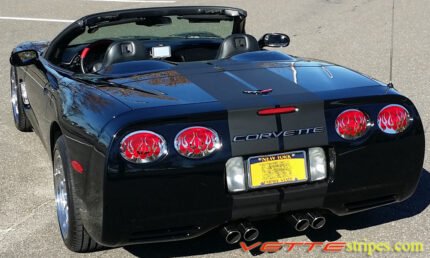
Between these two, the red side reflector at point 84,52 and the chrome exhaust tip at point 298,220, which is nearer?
the chrome exhaust tip at point 298,220

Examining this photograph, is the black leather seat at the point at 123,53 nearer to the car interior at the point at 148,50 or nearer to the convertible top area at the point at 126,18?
the car interior at the point at 148,50

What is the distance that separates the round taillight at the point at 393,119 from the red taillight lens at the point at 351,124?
3.9 inches

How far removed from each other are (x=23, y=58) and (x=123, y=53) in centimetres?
104

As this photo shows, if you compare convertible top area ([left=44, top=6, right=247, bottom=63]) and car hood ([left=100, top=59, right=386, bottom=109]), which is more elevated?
convertible top area ([left=44, top=6, right=247, bottom=63])

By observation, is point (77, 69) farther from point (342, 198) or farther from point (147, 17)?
point (342, 198)

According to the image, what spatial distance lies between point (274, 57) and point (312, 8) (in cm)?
981

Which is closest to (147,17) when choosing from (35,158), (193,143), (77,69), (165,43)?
(165,43)

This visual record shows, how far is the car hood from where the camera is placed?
3689 millimetres

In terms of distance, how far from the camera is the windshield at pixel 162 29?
517 cm

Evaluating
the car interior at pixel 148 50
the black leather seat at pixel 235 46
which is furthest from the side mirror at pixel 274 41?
the black leather seat at pixel 235 46

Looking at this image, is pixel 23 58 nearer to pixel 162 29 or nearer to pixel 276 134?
pixel 162 29

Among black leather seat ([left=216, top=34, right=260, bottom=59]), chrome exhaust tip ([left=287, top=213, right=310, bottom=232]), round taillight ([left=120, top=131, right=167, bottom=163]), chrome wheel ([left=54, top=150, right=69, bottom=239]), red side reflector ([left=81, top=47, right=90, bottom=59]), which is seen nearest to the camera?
round taillight ([left=120, top=131, right=167, bottom=163])

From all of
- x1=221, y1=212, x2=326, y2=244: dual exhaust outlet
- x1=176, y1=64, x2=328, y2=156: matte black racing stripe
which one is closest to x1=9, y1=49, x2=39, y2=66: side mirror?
x1=176, y1=64, x2=328, y2=156: matte black racing stripe

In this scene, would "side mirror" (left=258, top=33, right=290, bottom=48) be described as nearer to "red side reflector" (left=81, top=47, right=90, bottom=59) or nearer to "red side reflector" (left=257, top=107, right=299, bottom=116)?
"red side reflector" (left=81, top=47, right=90, bottom=59)
